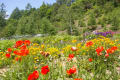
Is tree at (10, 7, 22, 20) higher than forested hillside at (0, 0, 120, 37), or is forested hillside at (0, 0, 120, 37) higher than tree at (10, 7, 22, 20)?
tree at (10, 7, 22, 20)

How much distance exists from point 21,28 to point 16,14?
4290cm

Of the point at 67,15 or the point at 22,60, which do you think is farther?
the point at 67,15

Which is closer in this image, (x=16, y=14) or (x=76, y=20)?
(x=76, y=20)

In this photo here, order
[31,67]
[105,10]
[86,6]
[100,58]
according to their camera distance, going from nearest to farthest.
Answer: [31,67]
[100,58]
[105,10]
[86,6]

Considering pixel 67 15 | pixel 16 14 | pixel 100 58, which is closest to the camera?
pixel 100 58

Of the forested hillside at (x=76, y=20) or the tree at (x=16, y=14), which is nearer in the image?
the forested hillside at (x=76, y=20)

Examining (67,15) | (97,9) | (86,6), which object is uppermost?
(86,6)

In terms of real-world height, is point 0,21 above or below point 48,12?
below

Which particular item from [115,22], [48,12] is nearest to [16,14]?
[48,12]

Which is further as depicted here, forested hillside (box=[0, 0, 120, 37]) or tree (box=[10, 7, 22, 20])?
tree (box=[10, 7, 22, 20])

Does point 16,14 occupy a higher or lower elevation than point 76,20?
higher

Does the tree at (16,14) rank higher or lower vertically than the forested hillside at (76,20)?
higher

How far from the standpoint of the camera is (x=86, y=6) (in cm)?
3522

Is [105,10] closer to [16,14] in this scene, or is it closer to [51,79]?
[51,79]
